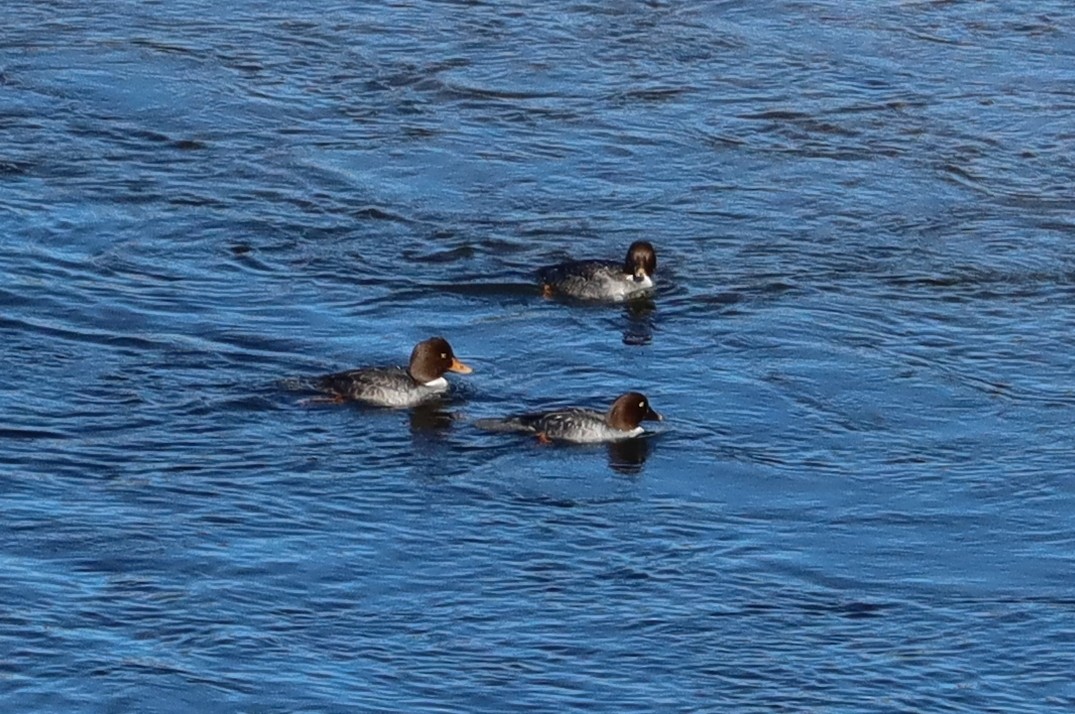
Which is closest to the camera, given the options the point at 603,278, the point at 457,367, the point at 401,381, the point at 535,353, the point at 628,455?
the point at 628,455

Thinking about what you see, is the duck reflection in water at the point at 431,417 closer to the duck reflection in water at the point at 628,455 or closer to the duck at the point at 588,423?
the duck at the point at 588,423

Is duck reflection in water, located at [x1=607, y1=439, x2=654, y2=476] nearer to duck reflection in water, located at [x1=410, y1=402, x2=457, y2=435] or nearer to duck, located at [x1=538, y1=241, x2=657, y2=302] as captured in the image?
duck reflection in water, located at [x1=410, y1=402, x2=457, y2=435]

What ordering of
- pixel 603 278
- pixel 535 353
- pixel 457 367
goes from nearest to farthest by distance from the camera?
pixel 457 367 < pixel 535 353 < pixel 603 278

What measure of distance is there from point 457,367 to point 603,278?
7.15ft

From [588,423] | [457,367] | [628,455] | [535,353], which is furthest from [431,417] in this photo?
[628,455]

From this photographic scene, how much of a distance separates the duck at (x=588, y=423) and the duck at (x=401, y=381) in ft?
Answer: 2.35

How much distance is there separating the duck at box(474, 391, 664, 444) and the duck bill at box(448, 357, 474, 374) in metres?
0.77

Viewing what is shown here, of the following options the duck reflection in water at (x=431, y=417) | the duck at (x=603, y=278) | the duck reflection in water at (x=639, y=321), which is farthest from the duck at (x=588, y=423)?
the duck at (x=603, y=278)

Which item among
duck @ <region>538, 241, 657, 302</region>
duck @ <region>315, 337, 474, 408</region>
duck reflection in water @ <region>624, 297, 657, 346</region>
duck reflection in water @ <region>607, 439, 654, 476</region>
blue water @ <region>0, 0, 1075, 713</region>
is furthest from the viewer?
duck @ <region>538, 241, 657, 302</region>

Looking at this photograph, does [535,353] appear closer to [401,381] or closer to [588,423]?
[401,381]

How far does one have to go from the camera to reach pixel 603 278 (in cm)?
1975

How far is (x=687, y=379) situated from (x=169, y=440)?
13.1 feet

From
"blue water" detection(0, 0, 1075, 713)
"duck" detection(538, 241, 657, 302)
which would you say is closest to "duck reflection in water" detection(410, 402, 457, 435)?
"blue water" detection(0, 0, 1075, 713)

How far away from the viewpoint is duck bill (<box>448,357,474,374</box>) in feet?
58.9
